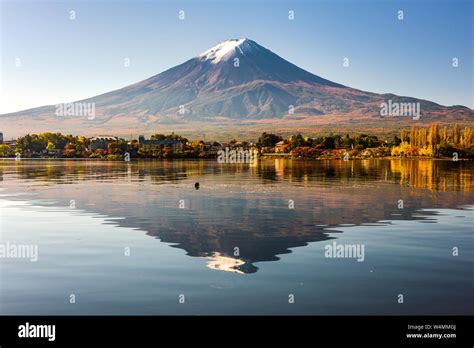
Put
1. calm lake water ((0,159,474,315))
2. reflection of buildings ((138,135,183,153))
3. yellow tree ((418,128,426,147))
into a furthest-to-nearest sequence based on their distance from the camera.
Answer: reflection of buildings ((138,135,183,153)), yellow tree ((418,128,426,147)), calm lake water ((0,159,474,315))

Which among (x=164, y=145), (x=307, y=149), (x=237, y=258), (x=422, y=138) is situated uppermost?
(x=422, y=138)

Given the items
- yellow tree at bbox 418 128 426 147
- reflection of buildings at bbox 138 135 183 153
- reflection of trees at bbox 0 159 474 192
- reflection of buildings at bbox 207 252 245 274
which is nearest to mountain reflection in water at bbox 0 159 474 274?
reflection of buildings at bbox 207 252 245 274

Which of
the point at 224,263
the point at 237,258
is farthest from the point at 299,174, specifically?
the point at 224,263

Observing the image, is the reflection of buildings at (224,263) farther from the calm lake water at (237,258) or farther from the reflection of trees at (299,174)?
the reflection of trees at (299,174)

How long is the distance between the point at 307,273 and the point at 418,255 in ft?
14.4

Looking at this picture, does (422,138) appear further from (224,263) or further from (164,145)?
(224,263)

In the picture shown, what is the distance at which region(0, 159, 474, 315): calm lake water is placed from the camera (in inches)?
522

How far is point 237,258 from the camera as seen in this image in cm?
1759

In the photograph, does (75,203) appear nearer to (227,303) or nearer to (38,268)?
(38,268)

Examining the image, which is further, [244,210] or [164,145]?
[164,145]

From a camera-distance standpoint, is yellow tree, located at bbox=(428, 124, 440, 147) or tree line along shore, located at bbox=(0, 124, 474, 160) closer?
tree line along shore, located at bbox=(0, 124, 474, 160)

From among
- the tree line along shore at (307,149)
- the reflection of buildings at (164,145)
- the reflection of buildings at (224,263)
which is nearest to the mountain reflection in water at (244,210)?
the reflection of buildings at (224,263)

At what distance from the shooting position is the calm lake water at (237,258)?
13258 mm

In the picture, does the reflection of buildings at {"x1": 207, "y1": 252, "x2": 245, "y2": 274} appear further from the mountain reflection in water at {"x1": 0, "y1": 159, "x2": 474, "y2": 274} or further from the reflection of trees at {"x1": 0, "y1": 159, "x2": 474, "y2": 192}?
the reflection of trees at {"x1": 0, "y1": 159, "x2": 474, "y2": 192}
